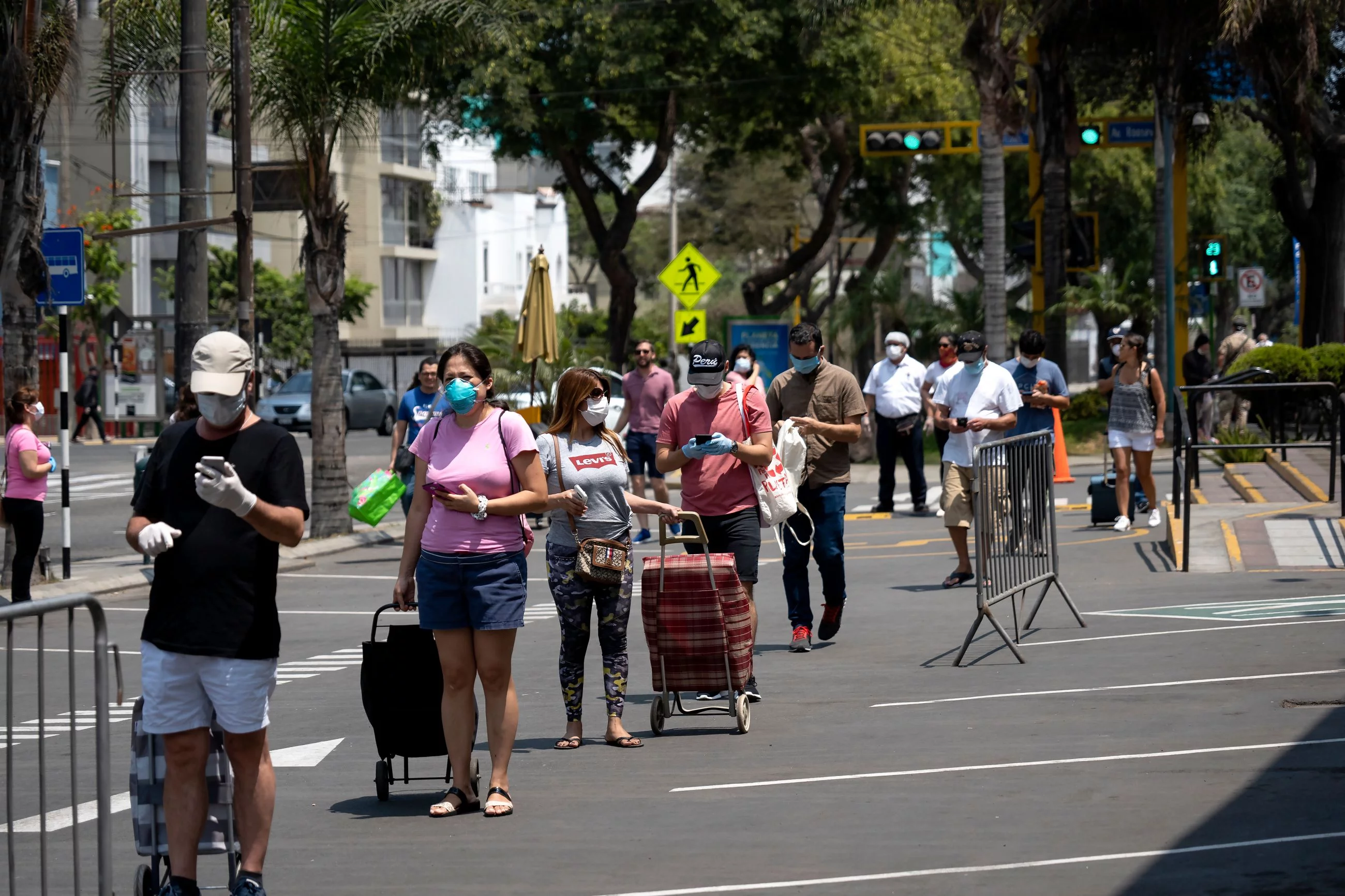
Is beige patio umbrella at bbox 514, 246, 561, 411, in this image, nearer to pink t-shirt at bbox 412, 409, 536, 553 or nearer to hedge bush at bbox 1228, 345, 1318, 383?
hedge bush at bbox 1228, 345, 1318, 383

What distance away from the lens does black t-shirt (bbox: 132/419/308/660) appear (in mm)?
5527

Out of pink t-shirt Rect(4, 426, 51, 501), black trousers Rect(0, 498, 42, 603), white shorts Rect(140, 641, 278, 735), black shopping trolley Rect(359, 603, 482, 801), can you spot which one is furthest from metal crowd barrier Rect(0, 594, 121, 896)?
black trousers Rect(0, 498, 42, 603)

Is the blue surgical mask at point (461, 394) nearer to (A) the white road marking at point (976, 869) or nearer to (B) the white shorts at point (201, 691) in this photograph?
(B) the white shorts at point (201, 691)

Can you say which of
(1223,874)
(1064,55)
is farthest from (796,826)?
(1064,55)

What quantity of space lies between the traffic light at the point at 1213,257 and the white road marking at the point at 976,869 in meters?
25.9

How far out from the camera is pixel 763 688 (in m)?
10.1

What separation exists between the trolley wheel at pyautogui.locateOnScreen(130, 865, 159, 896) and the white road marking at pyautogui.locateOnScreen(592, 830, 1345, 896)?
151cm

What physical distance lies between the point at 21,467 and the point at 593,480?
655 cm

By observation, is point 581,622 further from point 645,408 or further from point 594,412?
point 645,408

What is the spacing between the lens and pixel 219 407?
18.4 ft

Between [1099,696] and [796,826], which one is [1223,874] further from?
[1099,696]

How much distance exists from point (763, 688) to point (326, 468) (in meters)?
10.8

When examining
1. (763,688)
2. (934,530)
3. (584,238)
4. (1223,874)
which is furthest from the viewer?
(584,238)

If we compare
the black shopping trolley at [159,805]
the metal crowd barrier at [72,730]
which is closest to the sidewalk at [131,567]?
the black shopping trolley at [159,805]
